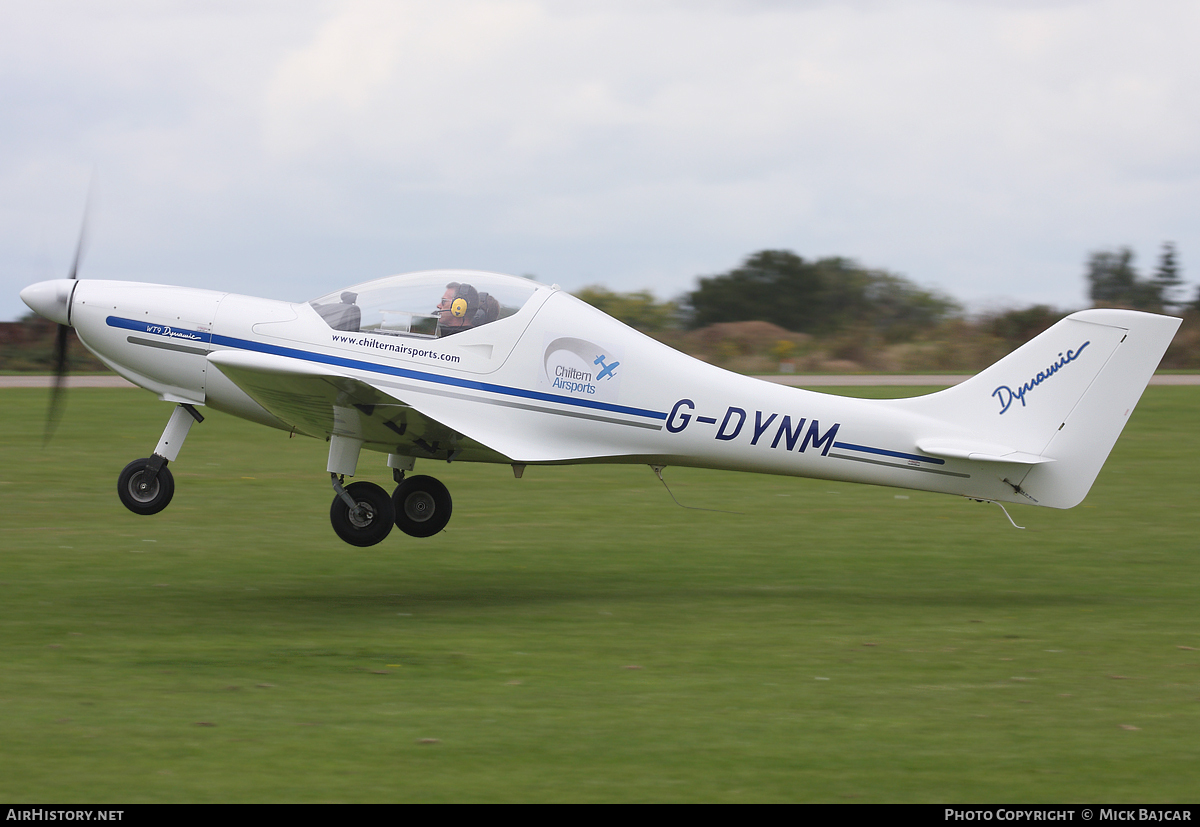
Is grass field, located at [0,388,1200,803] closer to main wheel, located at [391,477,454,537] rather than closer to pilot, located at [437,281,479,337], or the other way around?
main wheel, located at [391,477,454,537]

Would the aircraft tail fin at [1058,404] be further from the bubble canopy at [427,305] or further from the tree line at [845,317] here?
the tree line at [845,317]

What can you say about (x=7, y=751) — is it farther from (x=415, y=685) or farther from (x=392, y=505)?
(x=392, y=505)

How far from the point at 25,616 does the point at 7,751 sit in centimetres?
323

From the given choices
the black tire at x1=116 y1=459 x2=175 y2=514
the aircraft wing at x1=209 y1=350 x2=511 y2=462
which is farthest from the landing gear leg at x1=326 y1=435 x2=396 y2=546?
the black tire at x1=116 y1=459 x2=175 y2=514

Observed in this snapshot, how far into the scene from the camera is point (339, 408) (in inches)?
376

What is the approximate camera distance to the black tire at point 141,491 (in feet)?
32.8

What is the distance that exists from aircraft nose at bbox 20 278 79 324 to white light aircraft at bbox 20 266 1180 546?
219 mm

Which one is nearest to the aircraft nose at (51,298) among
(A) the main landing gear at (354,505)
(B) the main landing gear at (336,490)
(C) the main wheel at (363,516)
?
(B) the main landing gear at (336,490)

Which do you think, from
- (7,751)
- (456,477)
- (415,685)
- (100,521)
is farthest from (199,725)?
(456,477)

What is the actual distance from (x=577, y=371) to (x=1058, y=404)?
13.2ft

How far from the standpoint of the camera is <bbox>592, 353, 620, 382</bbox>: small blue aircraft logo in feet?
33.0

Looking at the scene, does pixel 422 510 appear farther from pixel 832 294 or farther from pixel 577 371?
pixel 832 294

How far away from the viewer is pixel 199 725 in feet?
20.8

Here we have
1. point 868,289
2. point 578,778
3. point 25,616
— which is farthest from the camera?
point 868,289
